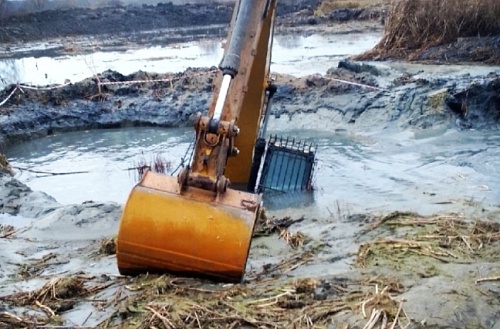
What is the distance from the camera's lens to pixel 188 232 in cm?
441

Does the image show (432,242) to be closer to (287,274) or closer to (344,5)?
(287,274)

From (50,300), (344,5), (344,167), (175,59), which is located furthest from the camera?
(344,5)

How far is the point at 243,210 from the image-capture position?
448 centimetres

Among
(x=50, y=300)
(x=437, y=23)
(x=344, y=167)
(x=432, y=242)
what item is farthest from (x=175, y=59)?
(x=50, y=300)

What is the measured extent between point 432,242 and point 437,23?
45.9ft

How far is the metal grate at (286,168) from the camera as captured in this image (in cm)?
902

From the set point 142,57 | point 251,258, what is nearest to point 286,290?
point 251,258

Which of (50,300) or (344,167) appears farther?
(344,167)

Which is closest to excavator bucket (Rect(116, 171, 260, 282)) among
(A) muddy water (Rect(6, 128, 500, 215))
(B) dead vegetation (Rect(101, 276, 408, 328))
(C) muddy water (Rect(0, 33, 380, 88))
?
(B) dead vegetation (Rect(101, 276, 408, 328))

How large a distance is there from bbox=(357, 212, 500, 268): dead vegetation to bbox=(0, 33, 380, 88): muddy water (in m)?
12.9

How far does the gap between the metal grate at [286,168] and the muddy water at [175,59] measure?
10.0 metres

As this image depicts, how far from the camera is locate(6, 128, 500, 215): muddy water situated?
866 cm

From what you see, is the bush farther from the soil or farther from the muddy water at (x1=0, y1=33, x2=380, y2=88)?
the soil

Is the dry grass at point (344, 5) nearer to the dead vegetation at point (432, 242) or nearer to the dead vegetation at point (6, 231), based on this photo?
the dead vegetation at point (6, 231)
